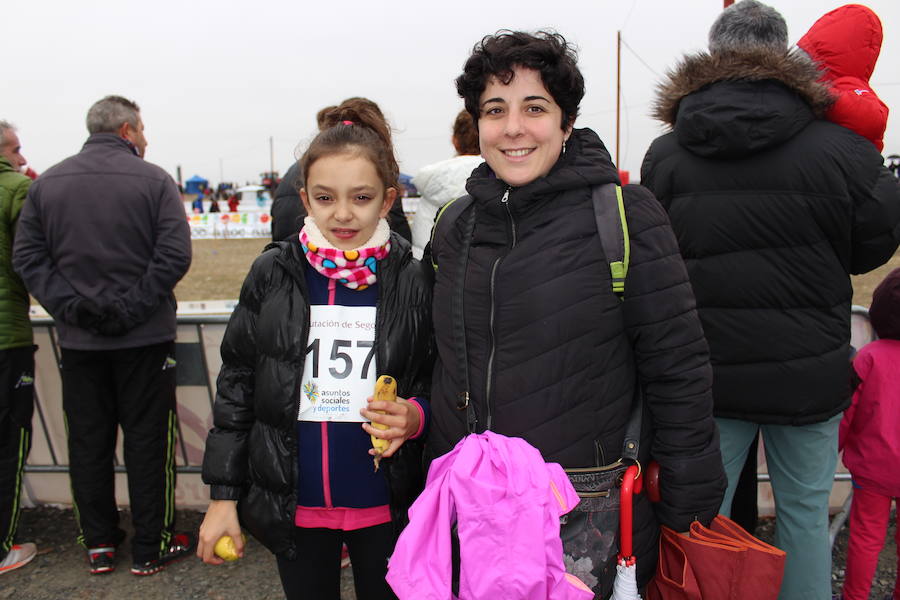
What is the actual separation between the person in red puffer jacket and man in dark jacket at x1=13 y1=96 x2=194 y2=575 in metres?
2.85

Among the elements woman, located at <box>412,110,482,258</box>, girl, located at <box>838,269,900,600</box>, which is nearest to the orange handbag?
girl, located at <box>838,269,900,600</box>

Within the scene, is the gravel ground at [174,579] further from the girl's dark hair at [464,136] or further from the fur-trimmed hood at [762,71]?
the girl's dark hair at [464,136]

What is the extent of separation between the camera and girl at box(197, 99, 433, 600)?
5.86 feet

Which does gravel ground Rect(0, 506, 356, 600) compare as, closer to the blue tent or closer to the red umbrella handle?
the red umbrella handle

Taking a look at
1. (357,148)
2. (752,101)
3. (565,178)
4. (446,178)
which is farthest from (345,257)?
(446,178)

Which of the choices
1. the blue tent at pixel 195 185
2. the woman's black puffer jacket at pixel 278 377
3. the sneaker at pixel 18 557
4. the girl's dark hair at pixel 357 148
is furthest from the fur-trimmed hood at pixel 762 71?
the blue tent at pixel 195 185

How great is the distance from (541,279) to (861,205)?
123cm

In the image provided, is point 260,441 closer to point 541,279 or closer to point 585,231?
point 541,279

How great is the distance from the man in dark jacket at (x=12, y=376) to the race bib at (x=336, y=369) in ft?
7.14

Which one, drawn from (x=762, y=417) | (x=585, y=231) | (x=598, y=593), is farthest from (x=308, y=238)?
(x=762, y=417)

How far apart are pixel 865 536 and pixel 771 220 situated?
1467 millimetres

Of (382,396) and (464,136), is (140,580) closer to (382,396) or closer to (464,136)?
(382,396)

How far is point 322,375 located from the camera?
1.82 m

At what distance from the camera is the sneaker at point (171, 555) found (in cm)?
315
